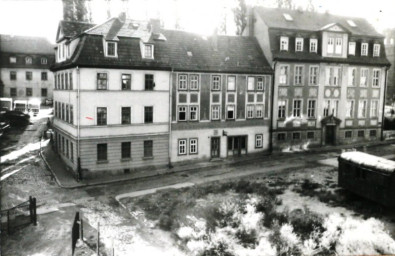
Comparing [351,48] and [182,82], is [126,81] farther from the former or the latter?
[351,48]

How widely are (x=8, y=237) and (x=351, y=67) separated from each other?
3254 cm

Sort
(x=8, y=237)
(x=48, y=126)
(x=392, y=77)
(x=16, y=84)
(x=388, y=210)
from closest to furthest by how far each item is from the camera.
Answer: (x=8, y=237) < (x=388, y=210) < (x=48, y=126) < (x=392, y=77) < (x=16, y=84)

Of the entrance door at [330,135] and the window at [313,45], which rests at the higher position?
the window at [313,45]

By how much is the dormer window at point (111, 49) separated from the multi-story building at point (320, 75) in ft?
46.4

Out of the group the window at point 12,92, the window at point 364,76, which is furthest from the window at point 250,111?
the window at point 12,92

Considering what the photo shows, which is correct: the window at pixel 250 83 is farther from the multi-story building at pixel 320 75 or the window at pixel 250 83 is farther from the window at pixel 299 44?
the window at pixel 299 44

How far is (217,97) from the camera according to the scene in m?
33.2

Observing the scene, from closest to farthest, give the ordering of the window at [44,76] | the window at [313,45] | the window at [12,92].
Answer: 1. the window at [313,45]
2. the window at [12,92]
3. the window at [44,76]

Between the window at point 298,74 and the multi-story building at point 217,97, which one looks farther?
the window at point 298,74

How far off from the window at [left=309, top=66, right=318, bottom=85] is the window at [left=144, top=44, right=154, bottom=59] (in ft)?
50.0

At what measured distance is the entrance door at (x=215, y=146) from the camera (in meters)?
33.4

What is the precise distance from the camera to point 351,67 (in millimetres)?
37156

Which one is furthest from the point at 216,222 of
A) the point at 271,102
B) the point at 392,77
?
the point at 392,77

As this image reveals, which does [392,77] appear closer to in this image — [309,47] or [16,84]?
[309,47]
